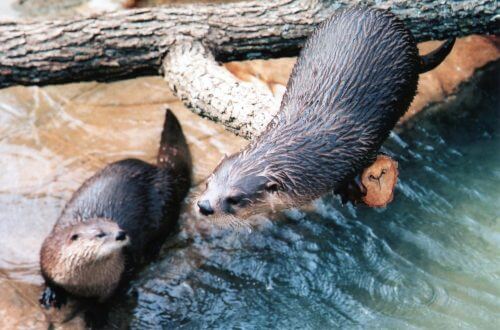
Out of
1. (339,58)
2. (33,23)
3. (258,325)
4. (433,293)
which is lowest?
(258,325)

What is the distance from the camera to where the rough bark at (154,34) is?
13.4 feet

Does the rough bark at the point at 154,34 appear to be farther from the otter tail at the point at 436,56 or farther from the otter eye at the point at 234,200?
the otter eye at the point at 234,200

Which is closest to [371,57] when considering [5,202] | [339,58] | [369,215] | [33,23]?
[339,58]

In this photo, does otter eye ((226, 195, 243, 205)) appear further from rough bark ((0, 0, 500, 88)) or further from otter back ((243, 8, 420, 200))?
rough bark ((0, 0, 500, 88))

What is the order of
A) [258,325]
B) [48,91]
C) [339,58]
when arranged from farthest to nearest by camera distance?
[48,91] → [258,325] → [339,58]

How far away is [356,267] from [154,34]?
1693 millimetres

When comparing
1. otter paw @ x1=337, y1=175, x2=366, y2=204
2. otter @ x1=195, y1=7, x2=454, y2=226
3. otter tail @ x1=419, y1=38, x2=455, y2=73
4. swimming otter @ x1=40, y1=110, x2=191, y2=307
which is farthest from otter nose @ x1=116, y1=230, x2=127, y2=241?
otter tail @ x1=419, y1=38, x2=455, y2=73

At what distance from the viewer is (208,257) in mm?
4133

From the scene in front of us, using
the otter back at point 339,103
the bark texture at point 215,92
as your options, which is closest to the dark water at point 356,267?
the otter back at point 339,103

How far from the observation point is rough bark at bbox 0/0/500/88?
13.4 feet

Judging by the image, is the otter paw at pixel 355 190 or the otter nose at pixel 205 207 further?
the otter paw at pixel 355 190

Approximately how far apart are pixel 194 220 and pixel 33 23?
4.71ft

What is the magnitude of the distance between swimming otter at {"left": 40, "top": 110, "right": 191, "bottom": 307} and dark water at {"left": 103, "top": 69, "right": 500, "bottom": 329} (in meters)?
0.17

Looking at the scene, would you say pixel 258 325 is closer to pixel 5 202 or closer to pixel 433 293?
pixel 433 293
